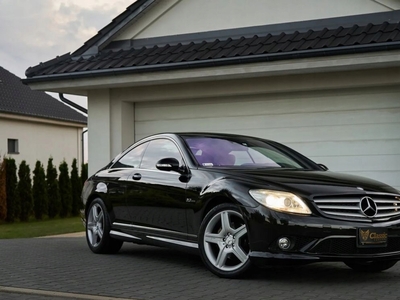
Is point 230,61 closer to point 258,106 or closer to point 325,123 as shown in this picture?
point 258,106

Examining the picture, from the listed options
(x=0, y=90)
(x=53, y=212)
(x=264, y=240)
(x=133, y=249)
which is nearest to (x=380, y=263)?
(x=264, y=240)

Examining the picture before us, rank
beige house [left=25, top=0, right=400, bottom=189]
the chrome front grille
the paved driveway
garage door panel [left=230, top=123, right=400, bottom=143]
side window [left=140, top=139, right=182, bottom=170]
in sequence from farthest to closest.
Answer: garage door panel [left=230, top=123, right=400, bottom=143], beige house [left=25, top=0, right=400, bottom=189], side window [left=140, top=139, right=182, bottom=170], the chrome front grille, the paved driveway

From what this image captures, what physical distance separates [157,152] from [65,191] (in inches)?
736

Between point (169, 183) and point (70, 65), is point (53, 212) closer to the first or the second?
point (70, 65)

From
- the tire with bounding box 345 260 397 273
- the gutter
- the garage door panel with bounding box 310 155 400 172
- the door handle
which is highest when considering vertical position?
the gutter

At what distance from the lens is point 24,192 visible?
24.8 meters

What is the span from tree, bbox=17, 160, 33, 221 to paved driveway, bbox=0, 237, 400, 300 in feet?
51.1

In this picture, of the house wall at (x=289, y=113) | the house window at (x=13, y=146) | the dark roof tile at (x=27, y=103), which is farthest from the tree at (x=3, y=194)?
the house wall at (x=289, y=113)

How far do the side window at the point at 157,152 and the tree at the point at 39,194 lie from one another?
676 inches

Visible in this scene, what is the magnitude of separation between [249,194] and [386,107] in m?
5.28

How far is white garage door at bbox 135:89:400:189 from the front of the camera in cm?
1154

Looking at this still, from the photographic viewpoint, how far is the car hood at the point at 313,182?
22.6 feet

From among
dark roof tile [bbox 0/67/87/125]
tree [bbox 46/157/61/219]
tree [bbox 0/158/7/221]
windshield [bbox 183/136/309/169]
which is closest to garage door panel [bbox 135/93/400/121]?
windshield [bbox 183/136/309/169]

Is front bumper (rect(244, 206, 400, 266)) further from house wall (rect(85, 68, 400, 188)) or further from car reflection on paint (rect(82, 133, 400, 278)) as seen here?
house wall (rect(85, 68, 400, 188))
